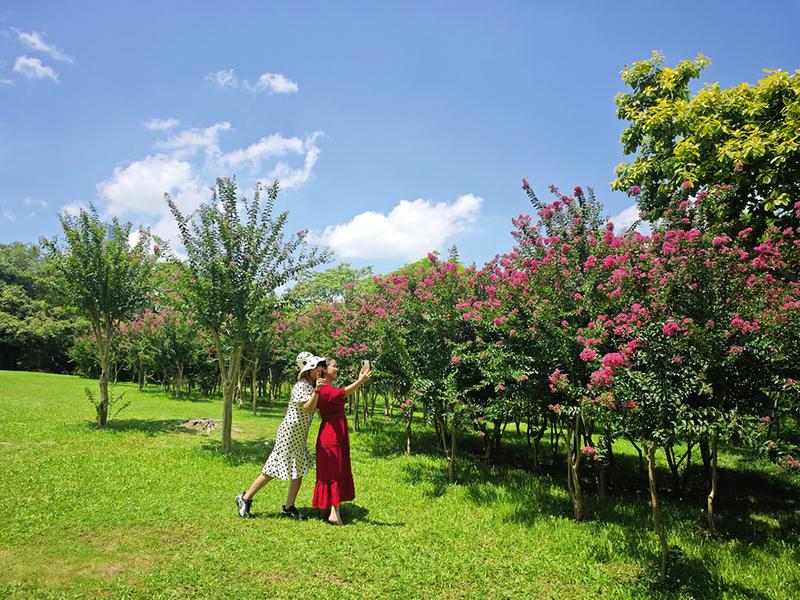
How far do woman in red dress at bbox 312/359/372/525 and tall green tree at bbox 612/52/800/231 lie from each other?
5.57 meters

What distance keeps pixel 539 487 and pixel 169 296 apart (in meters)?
9.10

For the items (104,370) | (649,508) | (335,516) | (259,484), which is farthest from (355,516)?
(104,370)

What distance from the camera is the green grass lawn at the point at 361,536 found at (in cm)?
434

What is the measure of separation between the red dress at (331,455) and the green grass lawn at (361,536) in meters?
0.35

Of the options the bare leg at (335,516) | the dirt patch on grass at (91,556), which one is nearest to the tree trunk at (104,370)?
the dirt patch on grass at (91,556)

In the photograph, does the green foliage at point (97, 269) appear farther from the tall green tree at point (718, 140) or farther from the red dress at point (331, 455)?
the tall green tree at point (718, 140)

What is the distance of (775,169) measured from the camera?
767cm

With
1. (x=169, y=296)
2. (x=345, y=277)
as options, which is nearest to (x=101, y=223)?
(x=169, y=296)

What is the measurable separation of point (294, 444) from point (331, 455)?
494mm

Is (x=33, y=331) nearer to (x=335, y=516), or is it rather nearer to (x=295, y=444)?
(x=295, y=444)

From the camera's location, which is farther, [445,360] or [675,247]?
[445,360]

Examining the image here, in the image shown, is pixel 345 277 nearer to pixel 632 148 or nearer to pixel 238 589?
pixel 632 148

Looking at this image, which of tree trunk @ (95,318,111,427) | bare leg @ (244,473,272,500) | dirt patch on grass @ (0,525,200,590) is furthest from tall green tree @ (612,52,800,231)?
tree trunk @ (95,318,111,427)

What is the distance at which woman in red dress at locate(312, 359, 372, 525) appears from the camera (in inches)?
229
